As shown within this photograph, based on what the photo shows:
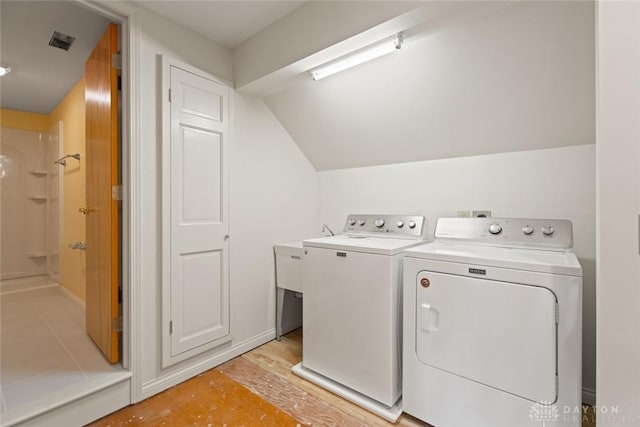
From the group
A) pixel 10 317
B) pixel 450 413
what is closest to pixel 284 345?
pixel 450 413

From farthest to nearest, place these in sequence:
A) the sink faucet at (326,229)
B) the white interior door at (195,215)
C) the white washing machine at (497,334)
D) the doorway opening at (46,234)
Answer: the sink faucet at (326,229) < the white interior door at (195,215) < the doorway opening at (46,234) < the white washing machine at (497,334)

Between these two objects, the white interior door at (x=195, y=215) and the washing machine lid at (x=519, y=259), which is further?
the white interior door at (x=195, y=215)

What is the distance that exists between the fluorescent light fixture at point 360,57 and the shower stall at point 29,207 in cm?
378

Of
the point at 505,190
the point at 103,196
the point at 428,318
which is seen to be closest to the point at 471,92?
the point at 505,190

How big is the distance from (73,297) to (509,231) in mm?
4362

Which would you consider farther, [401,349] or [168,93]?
[168,93]

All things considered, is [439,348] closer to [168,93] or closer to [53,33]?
[168,93]

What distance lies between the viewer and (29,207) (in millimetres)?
3895

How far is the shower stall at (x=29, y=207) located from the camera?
370 centimetres

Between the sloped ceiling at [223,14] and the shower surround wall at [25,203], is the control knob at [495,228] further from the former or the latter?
the shower surround wall at [25,203]

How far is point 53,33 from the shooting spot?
2.03 meters

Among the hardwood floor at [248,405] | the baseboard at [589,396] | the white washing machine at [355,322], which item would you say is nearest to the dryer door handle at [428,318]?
the white washing machine at [355,322]

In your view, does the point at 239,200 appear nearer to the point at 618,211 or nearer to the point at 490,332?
the point at 490,332

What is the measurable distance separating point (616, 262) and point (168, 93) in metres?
2.31
